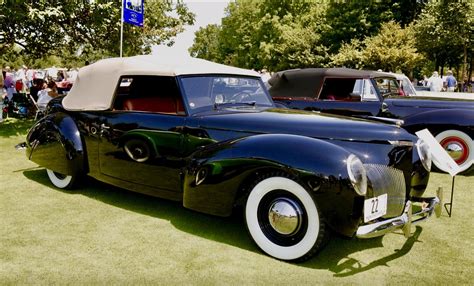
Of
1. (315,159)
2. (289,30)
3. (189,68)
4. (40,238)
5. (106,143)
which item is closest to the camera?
(315,159)

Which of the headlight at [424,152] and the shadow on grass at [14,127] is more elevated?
the headlight at [424,152]

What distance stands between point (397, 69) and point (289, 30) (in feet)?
34.3

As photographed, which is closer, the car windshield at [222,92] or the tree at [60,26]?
the car windshield at [222,92]

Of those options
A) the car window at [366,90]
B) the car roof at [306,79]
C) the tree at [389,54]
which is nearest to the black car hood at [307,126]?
the car window at [366,90]

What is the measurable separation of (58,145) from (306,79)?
4.78m

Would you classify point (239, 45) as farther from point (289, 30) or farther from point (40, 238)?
point (40, 238)

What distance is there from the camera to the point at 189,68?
166 inches

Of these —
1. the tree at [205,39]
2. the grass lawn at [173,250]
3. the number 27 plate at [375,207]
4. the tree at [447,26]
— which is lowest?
the grass lawn at [173,250]

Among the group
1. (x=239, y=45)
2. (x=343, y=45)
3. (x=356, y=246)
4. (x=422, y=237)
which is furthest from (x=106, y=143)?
(x=239, y=45)

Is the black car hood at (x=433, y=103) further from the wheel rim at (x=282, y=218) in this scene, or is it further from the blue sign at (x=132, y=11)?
the blue sign at (x=132, y=11)

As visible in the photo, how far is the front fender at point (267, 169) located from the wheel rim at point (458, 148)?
15.0 feet

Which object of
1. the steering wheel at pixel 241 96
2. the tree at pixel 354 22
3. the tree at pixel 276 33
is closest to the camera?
the steering wheel at pixel 241 96

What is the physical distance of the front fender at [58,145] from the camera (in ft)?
15.7

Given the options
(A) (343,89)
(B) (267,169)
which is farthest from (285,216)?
(A) (343,89)
